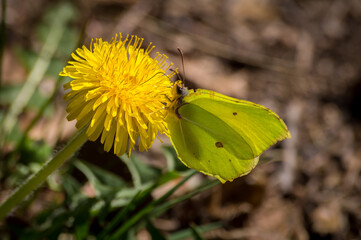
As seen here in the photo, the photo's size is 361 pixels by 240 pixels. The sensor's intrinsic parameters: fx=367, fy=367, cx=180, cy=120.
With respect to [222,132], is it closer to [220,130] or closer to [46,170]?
[220,130]

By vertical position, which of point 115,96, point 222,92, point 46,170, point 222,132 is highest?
point 115,96

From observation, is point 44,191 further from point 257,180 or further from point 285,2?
point 285,2

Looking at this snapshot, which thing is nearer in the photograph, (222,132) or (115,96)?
(115,96)

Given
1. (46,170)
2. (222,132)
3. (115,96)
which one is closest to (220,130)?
(222,132)

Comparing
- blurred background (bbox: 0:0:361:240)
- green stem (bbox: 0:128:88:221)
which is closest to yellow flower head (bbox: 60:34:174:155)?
green stem (bbox: 0:128:88:221)

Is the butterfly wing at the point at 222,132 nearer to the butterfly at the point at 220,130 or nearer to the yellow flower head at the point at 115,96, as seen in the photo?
the butterfly at the point at 220,130

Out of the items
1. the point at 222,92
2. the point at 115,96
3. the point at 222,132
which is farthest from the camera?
the point at 222,92

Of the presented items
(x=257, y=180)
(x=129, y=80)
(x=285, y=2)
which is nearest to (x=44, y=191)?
(x=129, y=80)
